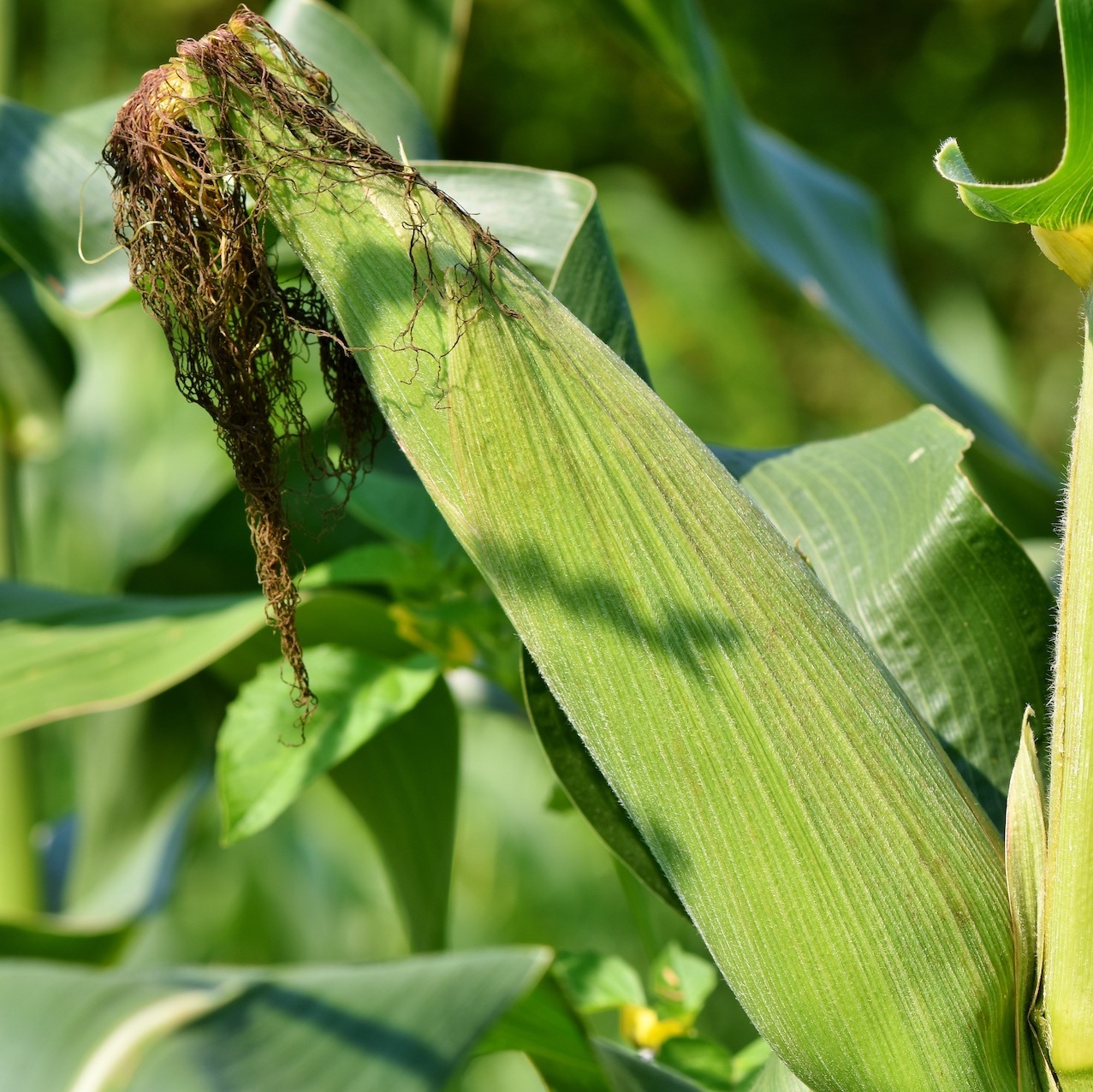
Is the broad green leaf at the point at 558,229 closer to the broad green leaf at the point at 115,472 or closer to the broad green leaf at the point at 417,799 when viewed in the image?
the broad green leaf at the point at 417,799

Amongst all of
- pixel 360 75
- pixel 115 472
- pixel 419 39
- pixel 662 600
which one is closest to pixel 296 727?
pixel 662 600

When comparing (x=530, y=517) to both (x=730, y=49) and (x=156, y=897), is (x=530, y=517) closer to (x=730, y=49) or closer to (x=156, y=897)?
(x=156, y=897)

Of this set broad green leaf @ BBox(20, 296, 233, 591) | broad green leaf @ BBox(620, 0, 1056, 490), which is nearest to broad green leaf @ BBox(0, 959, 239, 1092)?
broad green leaf @ BBox(620, 0, 1056, 490)

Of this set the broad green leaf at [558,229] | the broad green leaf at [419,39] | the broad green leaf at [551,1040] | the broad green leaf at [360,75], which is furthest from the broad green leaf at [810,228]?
the broad green leaf at [551,1040]

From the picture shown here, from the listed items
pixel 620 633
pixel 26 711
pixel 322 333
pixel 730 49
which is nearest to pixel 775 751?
pixel 620 633

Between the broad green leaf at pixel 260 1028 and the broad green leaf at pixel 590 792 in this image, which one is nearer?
the broad green leaf at pixel 260 1028
